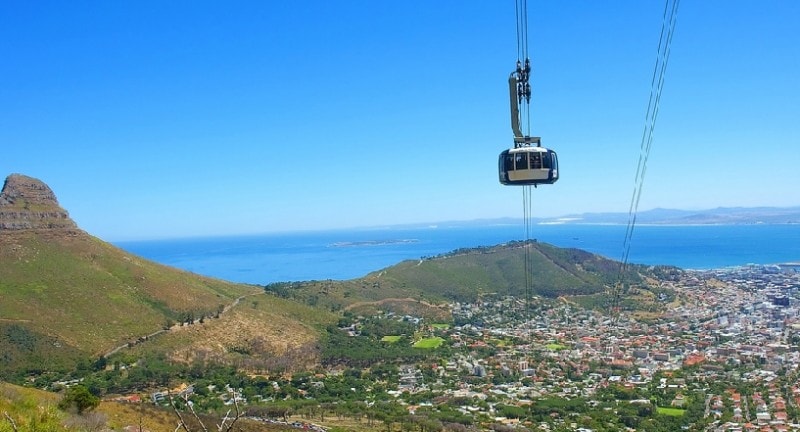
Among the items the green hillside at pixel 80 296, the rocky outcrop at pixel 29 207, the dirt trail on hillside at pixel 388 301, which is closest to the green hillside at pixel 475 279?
the dirt trail on hillside at pixel 388 301

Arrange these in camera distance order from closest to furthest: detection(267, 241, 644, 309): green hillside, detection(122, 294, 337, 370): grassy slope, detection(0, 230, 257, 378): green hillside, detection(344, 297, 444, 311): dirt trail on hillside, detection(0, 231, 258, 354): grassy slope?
detection(0, 230, 257, 378): green hillside
detection(0, 231, 258, 354): grassy slope
detection(122, 294, 337, 370): grassy slope
detection(344, 297, 444, 311): dirt trail on hillside
detection(267, 241, 644, 309): green hillside

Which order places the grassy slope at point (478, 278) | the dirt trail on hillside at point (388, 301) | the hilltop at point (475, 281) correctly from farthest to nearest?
the grassy slope at point (478, 278), the hilltop at point (475, 281), the dirt trail on hillside at point (388, 301)

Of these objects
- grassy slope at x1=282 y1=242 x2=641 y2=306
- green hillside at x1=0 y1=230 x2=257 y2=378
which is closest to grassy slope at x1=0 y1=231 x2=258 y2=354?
green hillside at x1=0 y1=230 x2=257 y2=378

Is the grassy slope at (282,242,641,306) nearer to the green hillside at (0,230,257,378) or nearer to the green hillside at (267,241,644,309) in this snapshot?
the green hillside at (267,241,644,309)

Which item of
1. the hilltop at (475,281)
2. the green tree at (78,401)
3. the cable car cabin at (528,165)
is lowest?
the hilltop at (475,281)

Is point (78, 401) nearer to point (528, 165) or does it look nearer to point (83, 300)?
point (528, 165)

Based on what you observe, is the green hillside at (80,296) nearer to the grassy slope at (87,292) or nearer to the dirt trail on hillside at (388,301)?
the grassy slope at (87,292)
